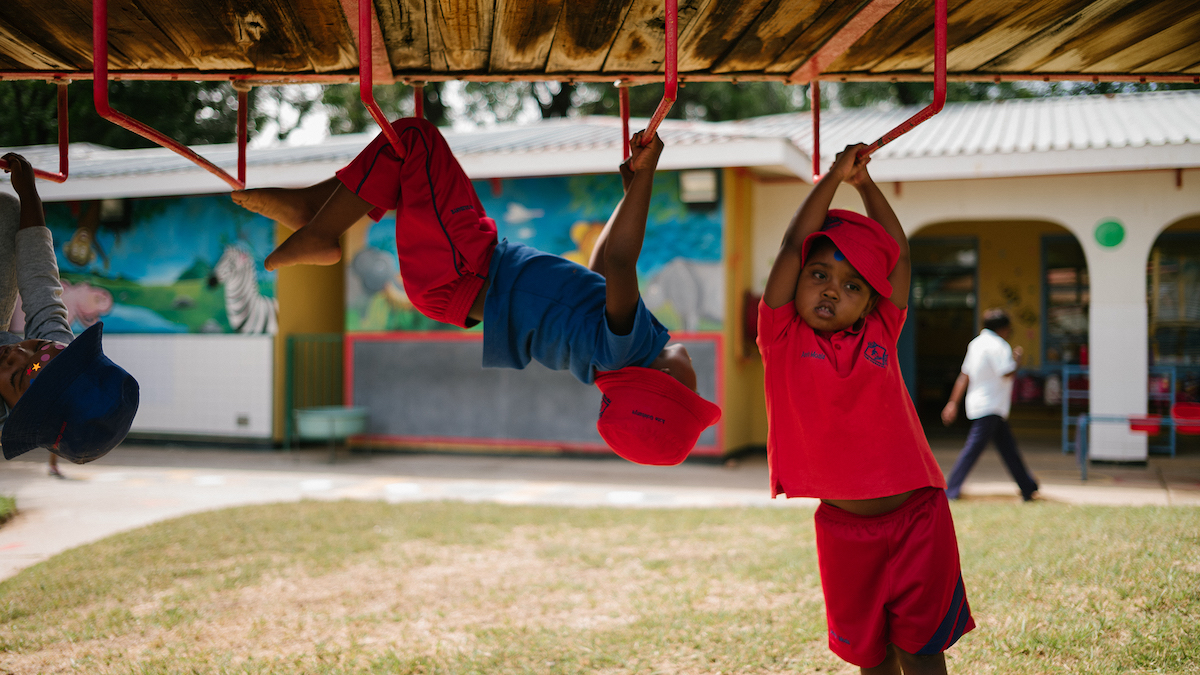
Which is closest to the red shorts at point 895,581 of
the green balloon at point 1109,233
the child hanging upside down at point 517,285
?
the child hanging upside down at point 517,285

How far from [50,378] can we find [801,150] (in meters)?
7.40

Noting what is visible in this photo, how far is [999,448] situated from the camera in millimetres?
6340

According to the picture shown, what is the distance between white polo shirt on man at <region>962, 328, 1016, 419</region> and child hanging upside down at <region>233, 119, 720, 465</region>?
478 centimetres

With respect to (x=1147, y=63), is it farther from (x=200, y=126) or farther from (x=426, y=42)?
(x=200, y=126)

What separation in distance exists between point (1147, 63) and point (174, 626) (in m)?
4.65

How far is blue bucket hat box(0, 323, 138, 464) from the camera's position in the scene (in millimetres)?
2230

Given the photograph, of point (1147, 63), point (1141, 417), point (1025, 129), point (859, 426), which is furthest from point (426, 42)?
point (1025, 129)

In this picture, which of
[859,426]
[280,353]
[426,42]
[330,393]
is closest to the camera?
[859,426]

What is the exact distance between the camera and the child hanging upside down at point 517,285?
2.18 meters

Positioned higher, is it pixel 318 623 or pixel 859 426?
pixel 859 426

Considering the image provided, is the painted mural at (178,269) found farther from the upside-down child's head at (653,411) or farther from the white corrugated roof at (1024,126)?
the upside-down child's head at (653,411)

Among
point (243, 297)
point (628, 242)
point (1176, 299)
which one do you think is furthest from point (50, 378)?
point (1176, 299)

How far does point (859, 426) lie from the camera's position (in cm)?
208

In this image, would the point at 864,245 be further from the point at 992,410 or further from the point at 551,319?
the point at 992,410
